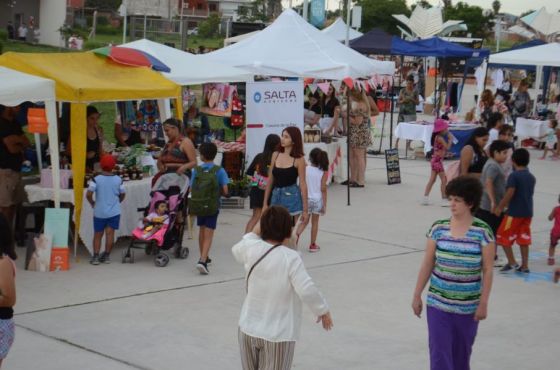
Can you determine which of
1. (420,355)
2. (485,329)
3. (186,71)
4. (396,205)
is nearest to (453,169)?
(396,205)

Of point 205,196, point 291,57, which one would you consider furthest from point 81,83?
point 291,57

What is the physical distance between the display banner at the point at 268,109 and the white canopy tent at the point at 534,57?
1085 cm

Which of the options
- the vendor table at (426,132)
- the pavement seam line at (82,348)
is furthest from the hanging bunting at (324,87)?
the pavement seam line at (82,348)

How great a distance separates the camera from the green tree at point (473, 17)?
99.3 metres

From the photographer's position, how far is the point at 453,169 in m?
14.0

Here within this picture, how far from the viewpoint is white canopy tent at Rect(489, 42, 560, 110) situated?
2486 cm

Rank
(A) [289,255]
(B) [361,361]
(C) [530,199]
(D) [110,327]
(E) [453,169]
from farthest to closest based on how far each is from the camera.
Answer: (E) [453,169] < (C) [530,199] < (D) [110,327] < (B) [361,361] < (A) [289,255]

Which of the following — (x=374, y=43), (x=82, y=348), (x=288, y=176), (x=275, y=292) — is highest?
(x=374, y=43)

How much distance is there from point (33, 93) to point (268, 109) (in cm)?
Answer: 617

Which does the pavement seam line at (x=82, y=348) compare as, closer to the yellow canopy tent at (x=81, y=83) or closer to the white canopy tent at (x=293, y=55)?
the yellow canopy tent at (x=81, y=83)

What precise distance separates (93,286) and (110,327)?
1.49m

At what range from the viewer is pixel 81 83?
35.7 feet

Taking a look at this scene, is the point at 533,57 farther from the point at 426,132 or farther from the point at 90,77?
the point at 90,77

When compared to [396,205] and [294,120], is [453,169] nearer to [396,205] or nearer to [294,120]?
[396,205]
